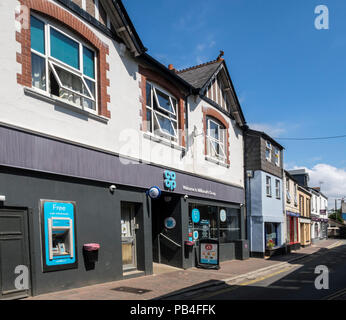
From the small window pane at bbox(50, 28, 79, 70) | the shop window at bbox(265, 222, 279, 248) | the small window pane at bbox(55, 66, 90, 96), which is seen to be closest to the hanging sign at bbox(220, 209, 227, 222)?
the shop window at bbox(265, 222, 279, 248)

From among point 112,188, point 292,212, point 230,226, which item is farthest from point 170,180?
point 292,212

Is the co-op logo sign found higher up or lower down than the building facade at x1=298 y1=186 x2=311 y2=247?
higher up

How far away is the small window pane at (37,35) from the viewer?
8.82 meters

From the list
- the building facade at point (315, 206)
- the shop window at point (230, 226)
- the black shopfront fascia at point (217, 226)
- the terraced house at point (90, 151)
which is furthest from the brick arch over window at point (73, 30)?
the building facade at point (315, 206)

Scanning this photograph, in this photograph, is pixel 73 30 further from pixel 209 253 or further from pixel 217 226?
pixel 217 226

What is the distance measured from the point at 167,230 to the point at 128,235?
110 inches

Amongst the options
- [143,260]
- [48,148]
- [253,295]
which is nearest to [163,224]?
[143,260]

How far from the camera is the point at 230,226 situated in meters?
18.9

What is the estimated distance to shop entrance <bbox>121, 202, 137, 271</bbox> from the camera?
37.9ft

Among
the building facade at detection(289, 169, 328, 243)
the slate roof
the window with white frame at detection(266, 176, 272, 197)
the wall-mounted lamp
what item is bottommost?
the building facade at detection(289, 169, 328, 243)

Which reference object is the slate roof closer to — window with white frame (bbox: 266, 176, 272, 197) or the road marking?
window with white frame (bbox: 266, 176, 272, 197)

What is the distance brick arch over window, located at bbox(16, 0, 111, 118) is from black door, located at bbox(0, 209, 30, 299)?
115 inches

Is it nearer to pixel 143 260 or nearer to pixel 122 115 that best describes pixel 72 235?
pixel 143 260
